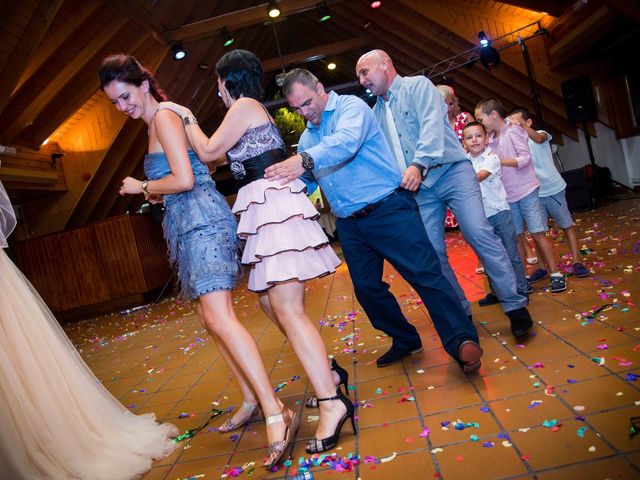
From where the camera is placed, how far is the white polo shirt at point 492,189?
3264mm

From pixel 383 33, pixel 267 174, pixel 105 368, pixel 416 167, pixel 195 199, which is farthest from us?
pixel 383 33

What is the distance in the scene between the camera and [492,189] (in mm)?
3270

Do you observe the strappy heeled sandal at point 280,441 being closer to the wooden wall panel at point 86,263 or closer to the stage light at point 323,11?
the wooden wall panel at point 86,263

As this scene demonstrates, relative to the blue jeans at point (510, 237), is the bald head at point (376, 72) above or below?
above

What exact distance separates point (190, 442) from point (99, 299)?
7.33 metres

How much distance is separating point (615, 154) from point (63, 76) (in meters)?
10.1

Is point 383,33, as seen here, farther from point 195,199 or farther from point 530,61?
point 195,199

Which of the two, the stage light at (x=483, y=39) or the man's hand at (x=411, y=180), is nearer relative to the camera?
the man's hand at (x=411, y=180)

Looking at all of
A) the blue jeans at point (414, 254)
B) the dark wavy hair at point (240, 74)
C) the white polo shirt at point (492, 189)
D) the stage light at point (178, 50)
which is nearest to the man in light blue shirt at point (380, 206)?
the blue jeans at point (414, 254)

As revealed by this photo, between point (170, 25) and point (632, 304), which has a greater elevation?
point (170, 25)

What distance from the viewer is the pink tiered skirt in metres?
1.93

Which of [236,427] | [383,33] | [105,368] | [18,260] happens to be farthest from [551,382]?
[383,33]

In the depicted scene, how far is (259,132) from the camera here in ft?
6.63

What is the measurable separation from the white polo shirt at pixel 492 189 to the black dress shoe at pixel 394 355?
1.10 m
